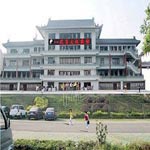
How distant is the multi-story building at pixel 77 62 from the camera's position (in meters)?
64.8

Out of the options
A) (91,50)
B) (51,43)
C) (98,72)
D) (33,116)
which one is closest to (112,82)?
(98,72)

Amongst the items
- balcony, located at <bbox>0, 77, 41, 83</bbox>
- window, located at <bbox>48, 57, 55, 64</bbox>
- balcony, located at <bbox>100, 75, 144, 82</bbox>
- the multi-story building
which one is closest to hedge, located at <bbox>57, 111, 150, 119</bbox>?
the multi-story building

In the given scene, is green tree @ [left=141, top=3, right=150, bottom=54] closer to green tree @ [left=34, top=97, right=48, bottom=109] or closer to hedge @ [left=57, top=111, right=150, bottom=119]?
hedge @ [left=57, top=111, right=150, bottom=119]

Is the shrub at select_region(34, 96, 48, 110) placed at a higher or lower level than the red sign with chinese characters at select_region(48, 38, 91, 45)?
lower

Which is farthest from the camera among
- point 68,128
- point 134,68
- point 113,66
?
point 113,66

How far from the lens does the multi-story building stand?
64.8 m

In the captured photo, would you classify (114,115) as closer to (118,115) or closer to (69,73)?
(118,115)

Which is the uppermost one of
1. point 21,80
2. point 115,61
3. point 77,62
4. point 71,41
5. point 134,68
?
point 71,41

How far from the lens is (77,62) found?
6562cm

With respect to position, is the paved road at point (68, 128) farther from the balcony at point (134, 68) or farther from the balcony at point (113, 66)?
the balcony at point (113, 66)

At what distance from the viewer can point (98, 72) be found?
6738 centimetres

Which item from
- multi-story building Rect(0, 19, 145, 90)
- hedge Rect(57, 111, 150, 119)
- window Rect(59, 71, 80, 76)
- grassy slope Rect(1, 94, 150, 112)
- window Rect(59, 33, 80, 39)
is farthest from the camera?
window Rect(59, 33, 80, 39)

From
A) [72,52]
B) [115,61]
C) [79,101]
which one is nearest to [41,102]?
[79,101]

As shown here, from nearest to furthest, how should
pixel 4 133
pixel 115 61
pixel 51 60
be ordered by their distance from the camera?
pixel 4 133 < pixel 51 60 < pixel 115 61
